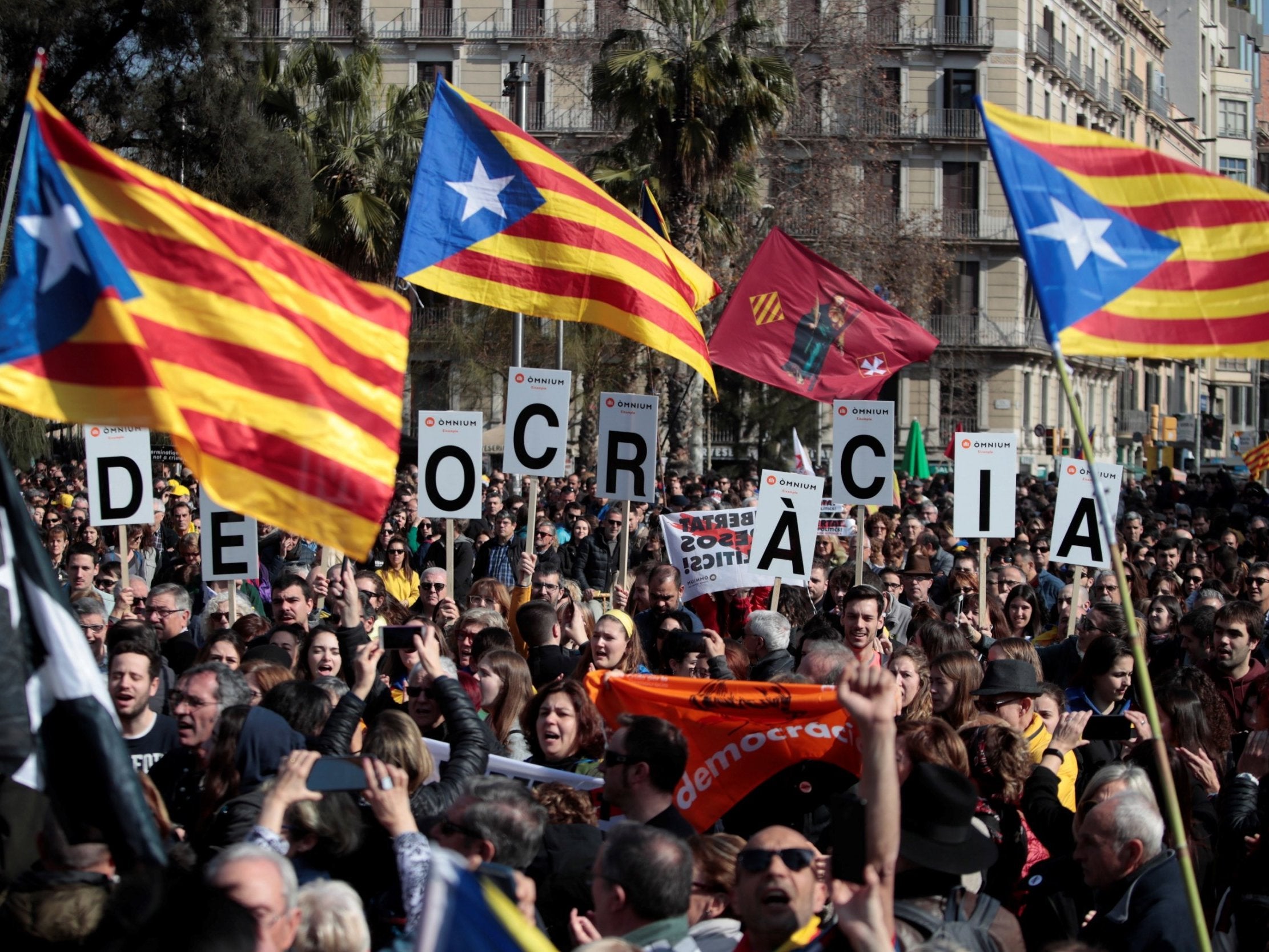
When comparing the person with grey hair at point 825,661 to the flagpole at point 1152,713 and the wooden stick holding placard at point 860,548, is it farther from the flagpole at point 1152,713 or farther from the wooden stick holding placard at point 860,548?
the wooden stick holding placard at point 860,548

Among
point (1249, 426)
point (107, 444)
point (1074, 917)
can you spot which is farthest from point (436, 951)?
point (1249, 426)

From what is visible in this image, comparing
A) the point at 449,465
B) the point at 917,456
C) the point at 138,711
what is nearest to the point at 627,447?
the point at 449,465

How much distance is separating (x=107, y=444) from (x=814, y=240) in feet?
88.8

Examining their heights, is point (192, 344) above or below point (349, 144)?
below

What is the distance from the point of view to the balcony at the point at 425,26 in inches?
2018

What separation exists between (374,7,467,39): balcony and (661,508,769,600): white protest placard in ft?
144

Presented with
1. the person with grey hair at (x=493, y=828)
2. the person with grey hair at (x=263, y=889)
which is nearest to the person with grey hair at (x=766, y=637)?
the person with grey hair at (x=493, y=828)

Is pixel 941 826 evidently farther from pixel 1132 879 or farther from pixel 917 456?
pixel 917 456

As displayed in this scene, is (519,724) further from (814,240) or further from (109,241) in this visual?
(814,240)

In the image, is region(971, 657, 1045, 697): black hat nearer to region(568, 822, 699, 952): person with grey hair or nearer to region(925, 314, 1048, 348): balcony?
region(568, 822, 699, 952): person with grey hair

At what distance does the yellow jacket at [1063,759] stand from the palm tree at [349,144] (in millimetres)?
23103

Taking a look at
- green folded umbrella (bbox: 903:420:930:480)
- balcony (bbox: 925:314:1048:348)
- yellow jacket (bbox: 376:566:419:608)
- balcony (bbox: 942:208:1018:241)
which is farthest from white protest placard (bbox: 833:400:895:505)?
balcony (bbox: 942:208:1018:241)

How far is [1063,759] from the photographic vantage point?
5.80m

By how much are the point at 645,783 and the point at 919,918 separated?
1.15 m
